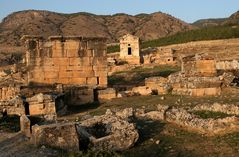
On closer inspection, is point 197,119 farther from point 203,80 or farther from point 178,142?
point 203,80

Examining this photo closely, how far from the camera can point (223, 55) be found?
45.1m

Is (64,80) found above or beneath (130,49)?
beneath

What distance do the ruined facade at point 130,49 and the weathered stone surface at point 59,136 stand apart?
131 ft

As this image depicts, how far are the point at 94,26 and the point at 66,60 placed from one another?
4186 inches

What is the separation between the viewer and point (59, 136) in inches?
366

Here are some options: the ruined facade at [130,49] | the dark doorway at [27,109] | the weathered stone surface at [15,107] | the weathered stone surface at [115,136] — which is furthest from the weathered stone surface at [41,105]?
the ruined facade at [130,49]

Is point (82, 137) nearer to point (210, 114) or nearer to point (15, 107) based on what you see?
point (210, 114)

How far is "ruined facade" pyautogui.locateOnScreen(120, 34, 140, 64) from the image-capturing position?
4950 cm

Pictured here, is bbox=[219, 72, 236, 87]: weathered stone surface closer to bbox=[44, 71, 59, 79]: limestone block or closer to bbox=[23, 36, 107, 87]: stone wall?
bbox=[23, 36, 107, 87]: stone wall

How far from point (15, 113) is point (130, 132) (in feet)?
25.2

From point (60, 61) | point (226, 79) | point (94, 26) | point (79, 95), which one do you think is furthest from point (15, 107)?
point (94, 26)

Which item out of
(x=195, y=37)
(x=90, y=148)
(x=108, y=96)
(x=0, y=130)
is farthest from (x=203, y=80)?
(x=195, y=37)

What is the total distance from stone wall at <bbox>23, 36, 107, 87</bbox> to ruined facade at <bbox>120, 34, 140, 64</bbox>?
28.3 meters

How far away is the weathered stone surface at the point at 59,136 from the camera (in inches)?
365
